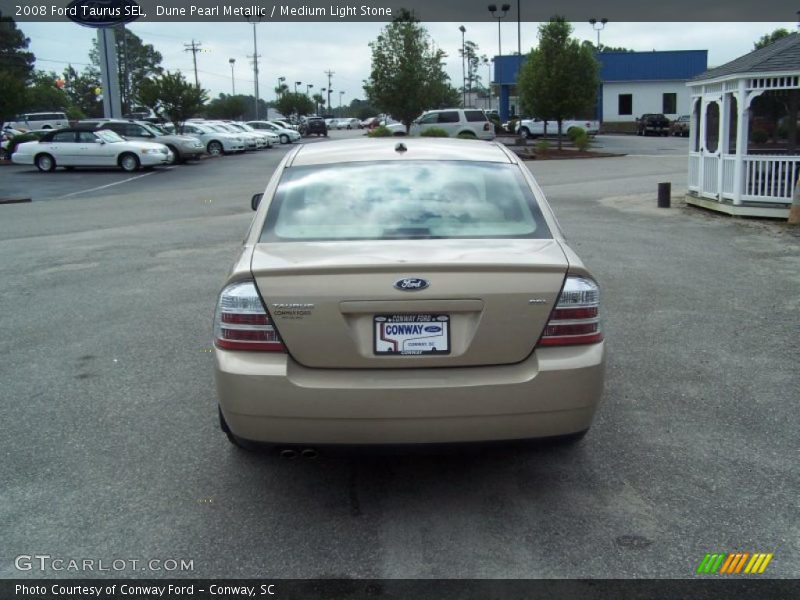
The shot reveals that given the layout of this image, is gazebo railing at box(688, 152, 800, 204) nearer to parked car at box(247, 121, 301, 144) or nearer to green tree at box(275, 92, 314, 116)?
parked car at box(247, 121, 301, 144)

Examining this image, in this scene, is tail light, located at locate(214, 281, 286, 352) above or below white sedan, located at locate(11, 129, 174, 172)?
below

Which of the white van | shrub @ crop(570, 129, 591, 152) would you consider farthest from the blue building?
the white van

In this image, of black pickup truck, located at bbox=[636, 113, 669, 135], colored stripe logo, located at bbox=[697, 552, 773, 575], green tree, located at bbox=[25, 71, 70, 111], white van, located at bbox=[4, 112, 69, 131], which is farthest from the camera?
green tree, located at bbox=[25, 71, 70, 111]

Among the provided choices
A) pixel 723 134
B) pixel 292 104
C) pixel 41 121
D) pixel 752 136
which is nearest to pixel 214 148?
pixel 41 121

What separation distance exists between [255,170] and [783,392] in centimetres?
2641

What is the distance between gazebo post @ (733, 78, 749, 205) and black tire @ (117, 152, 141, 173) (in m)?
21.4

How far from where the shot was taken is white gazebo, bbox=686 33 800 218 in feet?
47.3

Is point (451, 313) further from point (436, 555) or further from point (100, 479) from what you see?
point (100, 479)

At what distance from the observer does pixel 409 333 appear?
11.7 ft

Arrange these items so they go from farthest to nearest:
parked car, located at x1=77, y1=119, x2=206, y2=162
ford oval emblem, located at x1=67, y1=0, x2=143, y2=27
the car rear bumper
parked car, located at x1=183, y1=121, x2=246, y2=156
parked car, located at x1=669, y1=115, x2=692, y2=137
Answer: parked car, located at x1=669, y1=115, x2=692, y2=137, parked car, located at x1=183, y1=121, x2=246, y2=156, ford oval emblem, located at x1=67, y1=0, x2=143, y2=27, parked car, located at x1=77, y1=119, x2=206, y2=162, the car rear bumper


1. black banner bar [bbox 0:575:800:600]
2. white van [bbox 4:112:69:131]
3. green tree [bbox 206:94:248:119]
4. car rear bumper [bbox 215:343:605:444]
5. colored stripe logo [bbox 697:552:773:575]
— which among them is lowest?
colored stripe logo [bbox 697:552:773:575]

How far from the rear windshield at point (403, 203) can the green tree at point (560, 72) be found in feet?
105

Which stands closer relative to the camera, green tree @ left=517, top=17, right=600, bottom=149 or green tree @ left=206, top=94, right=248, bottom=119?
green tree @ left=517, top=17, right=600, bottom=149

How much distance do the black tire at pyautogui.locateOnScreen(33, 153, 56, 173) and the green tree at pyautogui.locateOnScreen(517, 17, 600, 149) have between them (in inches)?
784
